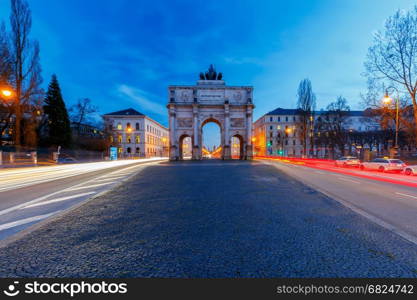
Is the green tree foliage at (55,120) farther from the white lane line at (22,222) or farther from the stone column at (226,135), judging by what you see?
the white lane line at (22,222)

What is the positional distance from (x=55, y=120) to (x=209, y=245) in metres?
43.2

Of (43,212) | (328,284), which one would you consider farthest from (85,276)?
(43,212)

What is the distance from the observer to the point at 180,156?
36.1 m

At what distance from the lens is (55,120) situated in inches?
1298

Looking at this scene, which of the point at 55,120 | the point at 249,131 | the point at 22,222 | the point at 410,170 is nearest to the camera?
the point at 22,222

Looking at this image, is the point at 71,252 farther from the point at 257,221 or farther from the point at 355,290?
the point at 355,290

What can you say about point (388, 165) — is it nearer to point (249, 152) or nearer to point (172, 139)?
point (249, 152)

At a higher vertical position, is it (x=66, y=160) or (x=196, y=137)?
(x=196, y=137)

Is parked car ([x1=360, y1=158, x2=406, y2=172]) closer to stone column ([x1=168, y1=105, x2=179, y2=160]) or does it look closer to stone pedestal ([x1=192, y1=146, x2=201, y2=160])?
stone pedestal ([x1=192, y1=146, x2=201, y2=160])

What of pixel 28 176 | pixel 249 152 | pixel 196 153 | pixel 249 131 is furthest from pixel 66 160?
pixel 249 131

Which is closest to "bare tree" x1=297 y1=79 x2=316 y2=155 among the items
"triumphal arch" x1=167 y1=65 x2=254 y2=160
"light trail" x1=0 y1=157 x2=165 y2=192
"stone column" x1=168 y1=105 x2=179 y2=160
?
"triumphal arch" x1=167 y1=65 x2=254 y2=160

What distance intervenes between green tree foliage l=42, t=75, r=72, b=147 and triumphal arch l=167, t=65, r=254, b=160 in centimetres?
2074

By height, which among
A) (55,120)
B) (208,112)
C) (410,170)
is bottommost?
(410,170)

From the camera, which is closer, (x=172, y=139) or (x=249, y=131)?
(x=172, y=139)
